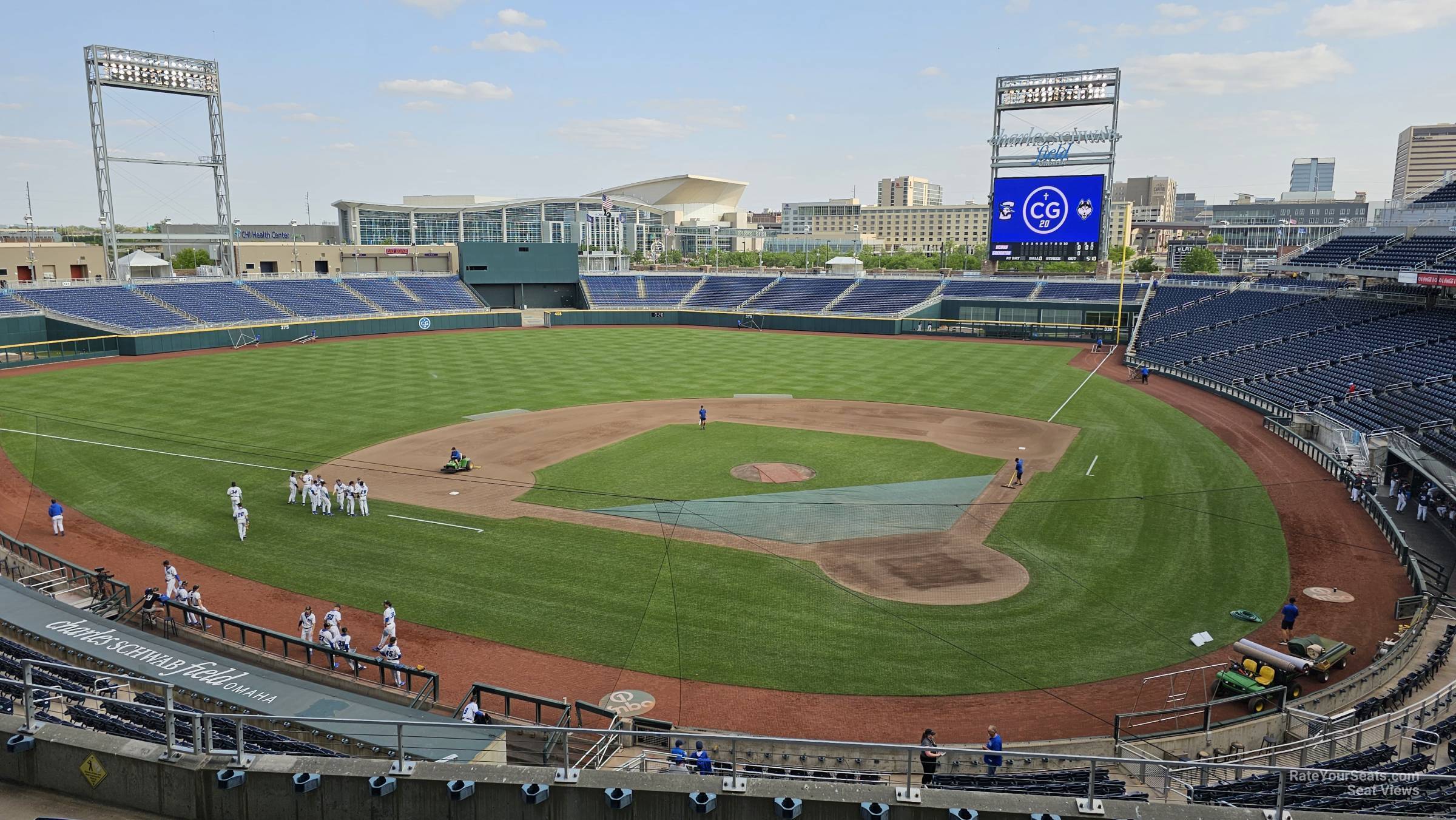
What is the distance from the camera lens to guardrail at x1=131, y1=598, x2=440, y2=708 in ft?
53.1

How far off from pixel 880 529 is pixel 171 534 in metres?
20.7

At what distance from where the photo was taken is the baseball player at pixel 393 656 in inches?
652

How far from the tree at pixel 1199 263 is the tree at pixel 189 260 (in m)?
141

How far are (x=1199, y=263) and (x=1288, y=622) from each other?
128522 millimetres

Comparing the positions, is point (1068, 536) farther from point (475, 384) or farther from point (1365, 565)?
point (475, 384)

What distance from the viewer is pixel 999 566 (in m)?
22.8

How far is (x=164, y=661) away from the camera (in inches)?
579

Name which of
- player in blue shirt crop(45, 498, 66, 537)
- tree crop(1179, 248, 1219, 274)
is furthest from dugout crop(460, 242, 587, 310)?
tree crop(1179, 248, 1219, 274)

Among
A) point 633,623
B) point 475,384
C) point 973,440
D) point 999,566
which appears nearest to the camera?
point 633,623

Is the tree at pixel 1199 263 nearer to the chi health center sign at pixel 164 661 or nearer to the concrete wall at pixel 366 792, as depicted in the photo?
the concrete wall at pixel 366 792

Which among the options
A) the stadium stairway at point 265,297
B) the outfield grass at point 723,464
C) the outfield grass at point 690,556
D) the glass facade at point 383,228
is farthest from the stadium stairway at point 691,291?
the glass facade at point 383,228

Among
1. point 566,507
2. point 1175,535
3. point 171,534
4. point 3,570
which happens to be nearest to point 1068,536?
point 1175,535

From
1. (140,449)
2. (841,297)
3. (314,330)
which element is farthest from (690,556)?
(841,297)

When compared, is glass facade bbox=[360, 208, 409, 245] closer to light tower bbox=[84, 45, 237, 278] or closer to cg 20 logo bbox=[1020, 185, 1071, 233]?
light tower bbox=[84, 45, 237, 278]
